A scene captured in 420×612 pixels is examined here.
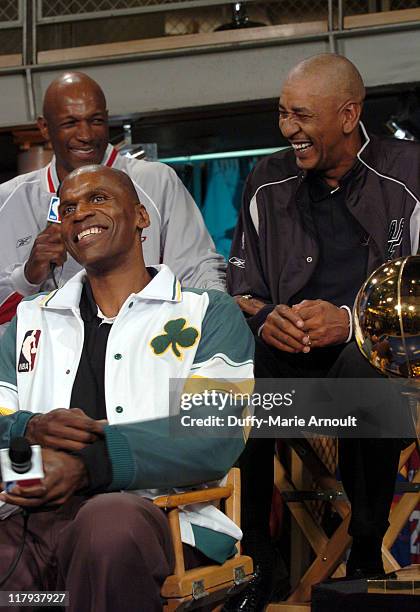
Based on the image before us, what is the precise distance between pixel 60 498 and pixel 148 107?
173 inches

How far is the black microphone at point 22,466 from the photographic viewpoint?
200cm

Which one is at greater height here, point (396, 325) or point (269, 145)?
point (269, 145)

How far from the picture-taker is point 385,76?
5863mm

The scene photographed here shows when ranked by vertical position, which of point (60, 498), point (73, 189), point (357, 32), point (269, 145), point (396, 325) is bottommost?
point (60, 498)

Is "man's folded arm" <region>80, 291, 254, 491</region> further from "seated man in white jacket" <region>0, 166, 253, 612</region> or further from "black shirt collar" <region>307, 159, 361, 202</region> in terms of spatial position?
"black shirt collar" <region>307, 159, 361, 202</region>

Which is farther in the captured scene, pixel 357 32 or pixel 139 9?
pixel 139 9

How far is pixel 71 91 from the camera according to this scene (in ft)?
12.9

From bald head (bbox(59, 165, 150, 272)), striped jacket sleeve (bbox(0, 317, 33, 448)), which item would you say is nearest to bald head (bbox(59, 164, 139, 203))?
bald head (bbox(59, 165, 150, 272))

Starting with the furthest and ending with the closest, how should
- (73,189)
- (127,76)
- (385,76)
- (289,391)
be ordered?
(127,76) → (385,76) → (289,391) → (73,189)

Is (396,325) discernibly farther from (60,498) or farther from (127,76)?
(127,76)

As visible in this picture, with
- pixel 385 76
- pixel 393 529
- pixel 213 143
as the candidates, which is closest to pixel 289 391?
pixel 393 529

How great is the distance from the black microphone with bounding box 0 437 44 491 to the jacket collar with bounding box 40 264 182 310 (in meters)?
0.67

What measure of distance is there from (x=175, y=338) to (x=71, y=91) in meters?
1.71

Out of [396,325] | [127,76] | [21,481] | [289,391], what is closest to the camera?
[21,481]
